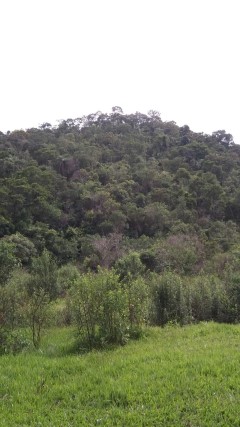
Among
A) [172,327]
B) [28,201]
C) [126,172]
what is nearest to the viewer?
[172,327]

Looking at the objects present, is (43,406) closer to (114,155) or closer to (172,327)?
(172,327)

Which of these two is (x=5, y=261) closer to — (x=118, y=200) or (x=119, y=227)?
(x=119, y=227)

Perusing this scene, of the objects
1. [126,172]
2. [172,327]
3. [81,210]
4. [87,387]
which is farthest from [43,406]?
[126,172]

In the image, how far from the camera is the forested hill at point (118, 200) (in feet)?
101

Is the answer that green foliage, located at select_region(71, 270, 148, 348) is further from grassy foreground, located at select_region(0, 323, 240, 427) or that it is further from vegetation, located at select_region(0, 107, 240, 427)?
grassy foreground, located at select_region(0, 323, 240, 427)

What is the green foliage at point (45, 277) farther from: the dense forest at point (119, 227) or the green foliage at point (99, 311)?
the green foliage at point (99, 311)

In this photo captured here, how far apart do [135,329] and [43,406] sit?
368cm

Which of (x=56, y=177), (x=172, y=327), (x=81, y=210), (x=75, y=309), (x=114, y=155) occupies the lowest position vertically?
(x=172, y=327)

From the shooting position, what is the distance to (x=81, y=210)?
38.7 meters

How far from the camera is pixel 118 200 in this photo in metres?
40.4

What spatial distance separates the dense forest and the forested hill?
0.11 m

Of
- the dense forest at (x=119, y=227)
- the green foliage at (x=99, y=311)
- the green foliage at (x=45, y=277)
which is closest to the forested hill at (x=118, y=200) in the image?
the dense forest at (x=119, y=227)

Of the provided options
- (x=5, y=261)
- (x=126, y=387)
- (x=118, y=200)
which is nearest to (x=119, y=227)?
(x=118, y=200)

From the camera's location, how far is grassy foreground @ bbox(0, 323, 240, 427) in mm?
4703
